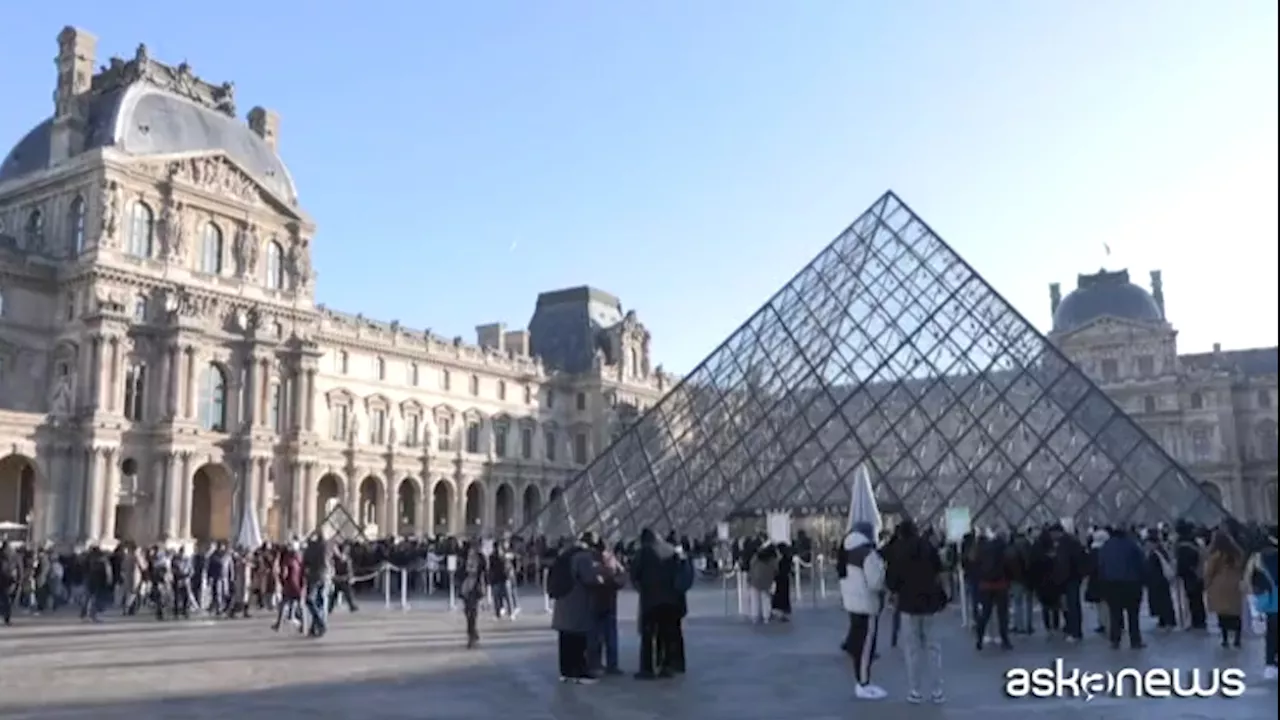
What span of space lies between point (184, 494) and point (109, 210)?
9.26m

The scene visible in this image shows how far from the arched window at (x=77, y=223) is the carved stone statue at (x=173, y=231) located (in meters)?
2.38

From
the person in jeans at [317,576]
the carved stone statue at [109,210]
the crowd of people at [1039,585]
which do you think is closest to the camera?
the crowd of people at [1039,585]

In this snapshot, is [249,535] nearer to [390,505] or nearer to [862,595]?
[862,595]

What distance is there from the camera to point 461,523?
5162cm

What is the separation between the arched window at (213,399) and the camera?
3862cm

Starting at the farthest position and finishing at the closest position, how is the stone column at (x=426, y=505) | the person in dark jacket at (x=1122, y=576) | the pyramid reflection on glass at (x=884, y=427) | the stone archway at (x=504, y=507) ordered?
the stone archway at (x=504, y=507) < the stone column at (x=426, y=505) < the pyramid reflection on glass at (x=884, y=427) < the person in dark jacket at (x=1122, y=576)

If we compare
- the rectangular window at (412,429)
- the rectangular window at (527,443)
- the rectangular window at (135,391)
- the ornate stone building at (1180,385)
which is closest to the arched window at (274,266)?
the rectangular window at (135,391)

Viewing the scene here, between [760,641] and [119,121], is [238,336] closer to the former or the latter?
[119,121]

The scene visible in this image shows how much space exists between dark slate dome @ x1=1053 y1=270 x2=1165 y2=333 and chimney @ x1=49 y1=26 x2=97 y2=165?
50228 millimetres

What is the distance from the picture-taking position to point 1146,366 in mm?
62156

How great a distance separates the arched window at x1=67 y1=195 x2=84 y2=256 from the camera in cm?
3653

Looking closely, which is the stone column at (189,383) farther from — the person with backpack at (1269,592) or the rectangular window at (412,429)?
the person with backpack at (1269,592)

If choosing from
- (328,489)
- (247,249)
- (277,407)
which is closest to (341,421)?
(328,489)

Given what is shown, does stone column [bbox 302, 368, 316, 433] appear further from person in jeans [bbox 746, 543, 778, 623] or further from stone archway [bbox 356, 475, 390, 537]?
person in jeans [bbox 746, 543, 778, 623]
